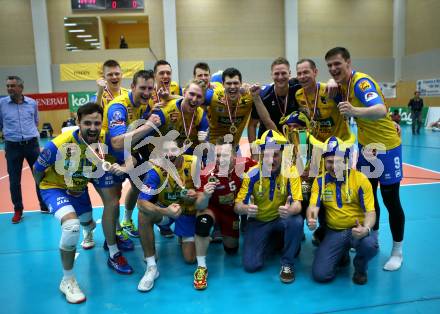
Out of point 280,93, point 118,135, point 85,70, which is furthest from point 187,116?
point 85,70

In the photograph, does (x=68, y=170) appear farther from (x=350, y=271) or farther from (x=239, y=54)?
(x=239, y=54)

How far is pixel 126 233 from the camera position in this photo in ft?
16.7

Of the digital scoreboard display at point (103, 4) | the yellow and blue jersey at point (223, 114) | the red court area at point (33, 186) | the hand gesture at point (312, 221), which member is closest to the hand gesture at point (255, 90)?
the yellow and blue jersey at point (223, 114)

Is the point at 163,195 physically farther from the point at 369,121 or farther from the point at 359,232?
the point at 369,121

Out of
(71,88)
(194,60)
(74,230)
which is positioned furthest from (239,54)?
(74,230)

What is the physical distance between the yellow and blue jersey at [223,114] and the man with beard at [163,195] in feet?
3.26

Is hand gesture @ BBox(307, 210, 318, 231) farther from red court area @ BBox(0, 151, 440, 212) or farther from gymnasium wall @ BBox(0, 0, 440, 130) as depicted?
gymnasium wall @ BBox(0, 0, 440, 130)

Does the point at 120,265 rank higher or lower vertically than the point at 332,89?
lower

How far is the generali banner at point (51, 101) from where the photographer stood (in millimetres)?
21219

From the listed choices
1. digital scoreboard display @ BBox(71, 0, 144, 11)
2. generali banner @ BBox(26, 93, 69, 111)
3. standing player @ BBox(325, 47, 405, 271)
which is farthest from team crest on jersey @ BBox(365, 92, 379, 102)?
generali banner @ BBox(26, 93, 69, 111)

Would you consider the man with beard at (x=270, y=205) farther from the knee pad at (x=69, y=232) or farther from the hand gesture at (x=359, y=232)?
the knee pad at (x=69, y=232)

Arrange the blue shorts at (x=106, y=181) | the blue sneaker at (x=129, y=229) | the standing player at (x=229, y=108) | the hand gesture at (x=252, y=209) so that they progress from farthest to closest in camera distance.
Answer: the blue sneaker at (x=129, y=229)
the standing player at (x=229, y=108)
the blue shorts at (x=106, y=181)
the hand gesture at (x=252, y=209)

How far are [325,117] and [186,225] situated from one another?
2082mm

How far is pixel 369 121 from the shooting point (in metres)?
3.90
